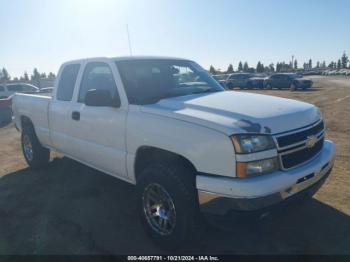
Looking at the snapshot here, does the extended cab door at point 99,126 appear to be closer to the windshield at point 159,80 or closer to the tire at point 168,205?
the windshield at point 159,80

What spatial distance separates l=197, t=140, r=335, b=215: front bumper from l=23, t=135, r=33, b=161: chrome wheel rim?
466 centimetres

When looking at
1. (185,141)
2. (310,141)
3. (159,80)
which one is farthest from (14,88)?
(310,141)

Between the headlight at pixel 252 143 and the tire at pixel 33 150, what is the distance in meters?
4.68

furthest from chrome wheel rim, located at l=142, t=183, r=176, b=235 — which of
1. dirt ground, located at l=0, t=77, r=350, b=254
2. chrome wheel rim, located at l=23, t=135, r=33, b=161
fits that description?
chrome wheel rim, located at l=23, t=135, r=33, b=161

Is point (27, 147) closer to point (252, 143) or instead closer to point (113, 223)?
point (113, 223)

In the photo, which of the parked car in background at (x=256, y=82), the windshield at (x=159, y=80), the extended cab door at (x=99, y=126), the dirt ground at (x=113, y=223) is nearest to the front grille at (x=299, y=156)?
the dirt ground at (x=113, y=223)

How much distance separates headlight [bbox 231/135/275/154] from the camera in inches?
106

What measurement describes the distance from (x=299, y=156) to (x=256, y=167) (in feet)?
1.92

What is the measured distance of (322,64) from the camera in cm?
17150

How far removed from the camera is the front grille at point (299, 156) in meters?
2.89

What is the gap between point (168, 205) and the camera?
3.28 meters

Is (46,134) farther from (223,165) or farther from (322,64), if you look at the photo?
(322,64)

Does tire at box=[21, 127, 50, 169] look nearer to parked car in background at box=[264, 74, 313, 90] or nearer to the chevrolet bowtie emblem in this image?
the chevrolet bowtie emblem

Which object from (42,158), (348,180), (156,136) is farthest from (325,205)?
(42,158)
